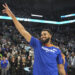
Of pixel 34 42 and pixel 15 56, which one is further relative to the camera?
pixel 15 56

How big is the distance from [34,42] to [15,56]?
5.13 meters

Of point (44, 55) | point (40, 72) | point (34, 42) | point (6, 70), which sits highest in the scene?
point (34, 42)

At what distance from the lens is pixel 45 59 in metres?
1.77

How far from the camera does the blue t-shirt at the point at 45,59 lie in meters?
1.76

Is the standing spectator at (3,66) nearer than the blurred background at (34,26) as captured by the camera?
Yes

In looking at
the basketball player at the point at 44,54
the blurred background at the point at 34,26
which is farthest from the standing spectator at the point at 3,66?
the basketball player at the point at 44,54

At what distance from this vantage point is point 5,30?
45.2 feet

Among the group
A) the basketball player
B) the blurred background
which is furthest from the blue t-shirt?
the blurred background

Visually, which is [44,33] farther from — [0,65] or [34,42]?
[0,65]

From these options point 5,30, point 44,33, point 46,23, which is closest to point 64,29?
point 46,23

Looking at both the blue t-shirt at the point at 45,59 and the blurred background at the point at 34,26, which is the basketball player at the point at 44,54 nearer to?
the blue t-shirt at the point at 45,59

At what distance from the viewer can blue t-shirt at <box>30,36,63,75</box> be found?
176cm

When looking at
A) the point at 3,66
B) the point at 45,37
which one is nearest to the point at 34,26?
the point at 3,66

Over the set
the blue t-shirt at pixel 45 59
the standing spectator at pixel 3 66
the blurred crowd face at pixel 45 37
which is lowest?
the standing spectator at pixel 3 66
